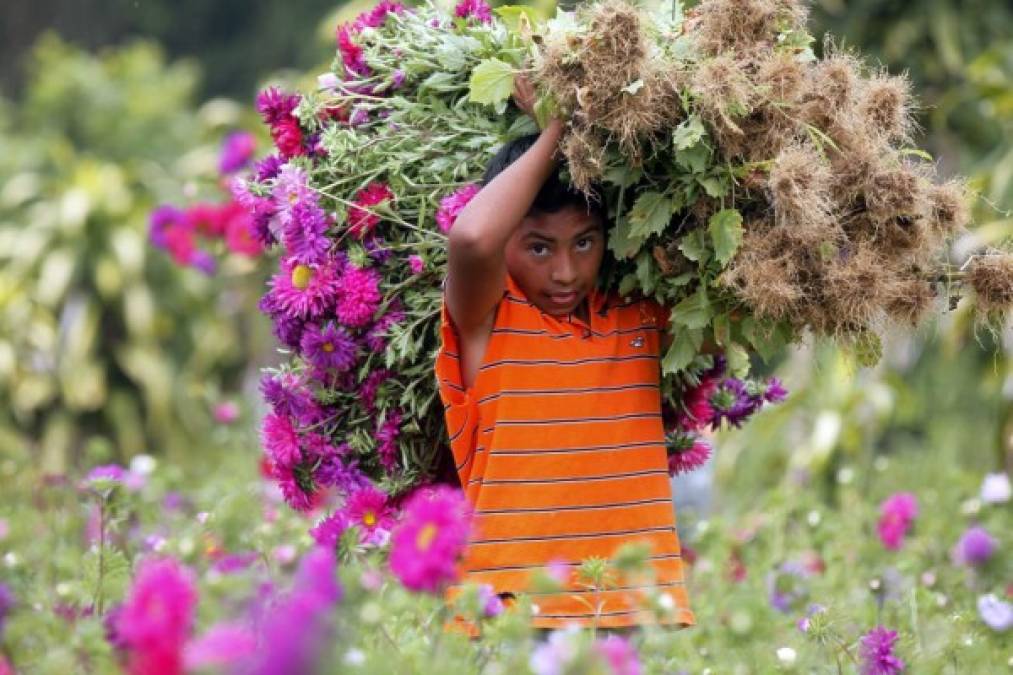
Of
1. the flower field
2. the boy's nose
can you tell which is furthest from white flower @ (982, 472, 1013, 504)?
the boy's nose

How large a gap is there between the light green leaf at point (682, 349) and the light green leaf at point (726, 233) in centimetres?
17

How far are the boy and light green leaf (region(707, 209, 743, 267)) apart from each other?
0.23m

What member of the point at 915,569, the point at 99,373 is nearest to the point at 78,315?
the point at 99,373

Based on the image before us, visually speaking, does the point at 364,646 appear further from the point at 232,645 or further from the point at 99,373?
the point at 99,373

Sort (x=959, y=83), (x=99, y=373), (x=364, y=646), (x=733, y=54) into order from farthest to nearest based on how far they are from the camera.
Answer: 1. (x=99, y=373)
2. (x=959, y=83)
3. (x=733, y=54)
4. (x=364, y=646)

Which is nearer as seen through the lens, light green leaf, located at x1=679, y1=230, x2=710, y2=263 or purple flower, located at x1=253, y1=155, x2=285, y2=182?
light green leaf, located at x1=679, y1=230, x2=710, y2=263

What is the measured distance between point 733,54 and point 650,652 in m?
0.98

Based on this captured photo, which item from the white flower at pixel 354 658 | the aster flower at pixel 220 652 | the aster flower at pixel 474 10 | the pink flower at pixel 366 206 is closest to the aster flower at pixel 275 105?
the pink flower at pixel 366 206

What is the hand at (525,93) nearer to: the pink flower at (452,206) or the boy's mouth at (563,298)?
the pink flower at (452,206)

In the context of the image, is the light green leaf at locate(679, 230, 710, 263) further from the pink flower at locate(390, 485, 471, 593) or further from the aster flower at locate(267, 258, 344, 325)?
the pink flower at locate(390, 485, 471, 593)

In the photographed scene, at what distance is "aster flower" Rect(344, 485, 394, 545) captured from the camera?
10.1 ft

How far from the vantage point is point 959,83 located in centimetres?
768

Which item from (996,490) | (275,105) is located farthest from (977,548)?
(275,105)

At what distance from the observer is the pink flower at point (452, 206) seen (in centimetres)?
303
